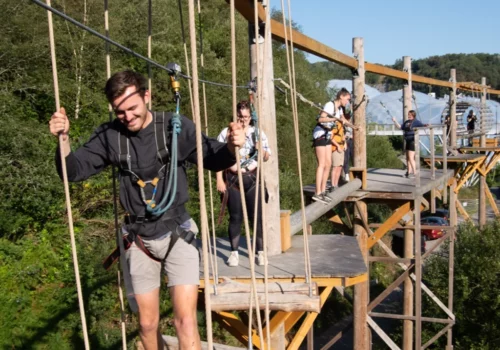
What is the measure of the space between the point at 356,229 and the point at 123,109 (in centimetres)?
619

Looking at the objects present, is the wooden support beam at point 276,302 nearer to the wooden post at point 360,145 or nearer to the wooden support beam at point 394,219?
the wooden support beam at point 394,219

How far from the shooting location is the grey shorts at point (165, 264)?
270 centimetres

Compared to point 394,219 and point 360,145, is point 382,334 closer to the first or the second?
point 394,219

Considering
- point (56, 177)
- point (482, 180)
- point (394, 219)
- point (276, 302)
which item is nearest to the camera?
point (276, 302)

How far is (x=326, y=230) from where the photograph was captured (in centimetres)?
1691

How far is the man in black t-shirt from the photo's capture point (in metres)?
2.65

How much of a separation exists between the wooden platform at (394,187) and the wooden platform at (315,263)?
5.63 feet

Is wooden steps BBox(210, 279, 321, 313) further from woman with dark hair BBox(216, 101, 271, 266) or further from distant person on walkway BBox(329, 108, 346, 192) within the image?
distant person on walkway BBox(329, 108, 346, 192)

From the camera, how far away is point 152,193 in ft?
8.80

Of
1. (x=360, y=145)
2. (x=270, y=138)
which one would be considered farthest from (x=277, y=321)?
(x=360, y=145)

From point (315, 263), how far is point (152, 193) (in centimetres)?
217

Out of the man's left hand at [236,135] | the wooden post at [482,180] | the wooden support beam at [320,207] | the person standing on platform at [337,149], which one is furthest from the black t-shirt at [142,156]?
the wooden post at [482,180]

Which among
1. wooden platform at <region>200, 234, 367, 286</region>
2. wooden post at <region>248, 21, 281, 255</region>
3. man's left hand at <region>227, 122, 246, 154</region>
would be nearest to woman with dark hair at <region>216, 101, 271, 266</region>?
wooden platform at <region>200, 234, 367, 286</region>

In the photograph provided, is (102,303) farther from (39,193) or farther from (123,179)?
(123,179)
